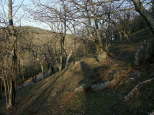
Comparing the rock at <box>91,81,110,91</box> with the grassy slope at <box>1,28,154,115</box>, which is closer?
the grassy slope at <box>1,28,154,115</box>

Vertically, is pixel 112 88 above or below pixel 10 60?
below

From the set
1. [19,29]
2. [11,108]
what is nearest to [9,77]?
[11,108]

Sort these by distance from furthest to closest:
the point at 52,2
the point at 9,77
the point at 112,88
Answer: the point at 9,77 < the point at 112,88 < the point at 52,2

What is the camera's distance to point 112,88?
29.5 ft

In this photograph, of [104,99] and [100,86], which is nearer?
[104,99]

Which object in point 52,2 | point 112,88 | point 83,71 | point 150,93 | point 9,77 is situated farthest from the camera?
point 83,71

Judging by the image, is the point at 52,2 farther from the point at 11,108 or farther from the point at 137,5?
the point at 11,108

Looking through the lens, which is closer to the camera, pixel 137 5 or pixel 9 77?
pixel 137 5

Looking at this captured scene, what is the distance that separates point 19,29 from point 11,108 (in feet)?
16.0

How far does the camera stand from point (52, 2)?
8.02m

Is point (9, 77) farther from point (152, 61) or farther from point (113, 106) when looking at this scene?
point (152, 61)

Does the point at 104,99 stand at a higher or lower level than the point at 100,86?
lower

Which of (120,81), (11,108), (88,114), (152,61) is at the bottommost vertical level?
(11,108)

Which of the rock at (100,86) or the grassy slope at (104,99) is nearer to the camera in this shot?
the grassy slope at (104,99)
